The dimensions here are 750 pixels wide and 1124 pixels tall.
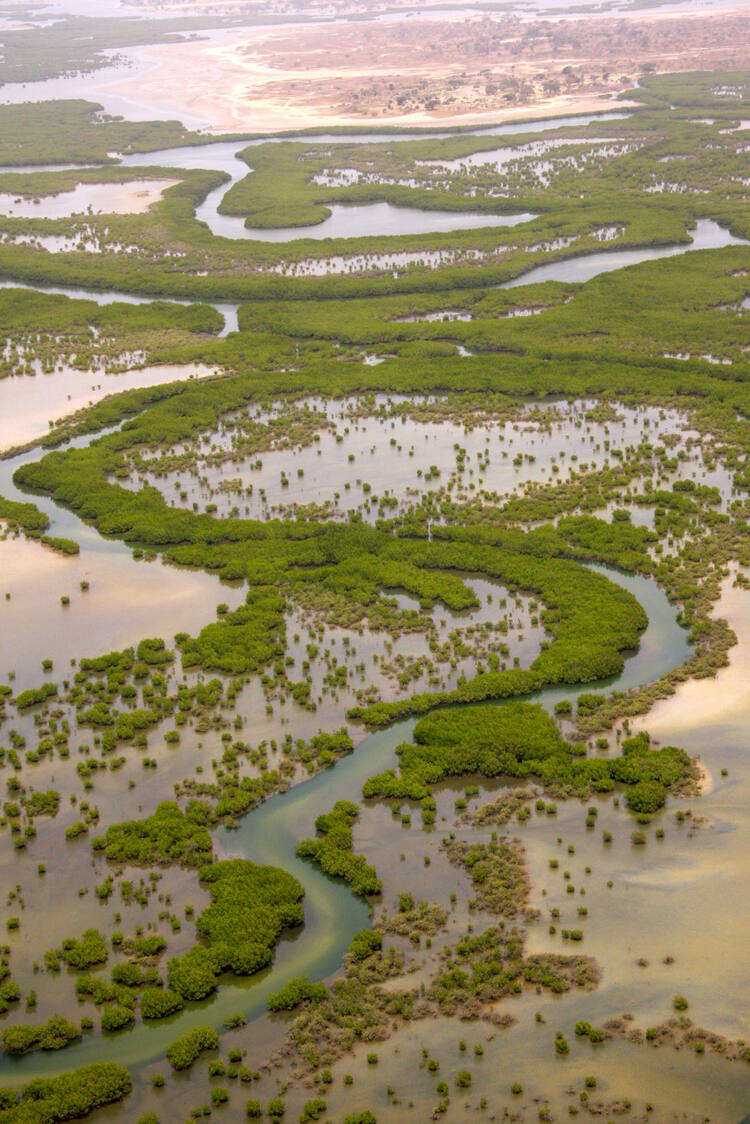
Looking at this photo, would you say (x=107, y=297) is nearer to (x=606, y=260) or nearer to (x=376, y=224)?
(x=376, y=224)

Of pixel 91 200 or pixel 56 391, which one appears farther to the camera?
pixel 91 200

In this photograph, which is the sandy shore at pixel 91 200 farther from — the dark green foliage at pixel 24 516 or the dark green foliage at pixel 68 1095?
the dark green foliage at pixel 68 1095

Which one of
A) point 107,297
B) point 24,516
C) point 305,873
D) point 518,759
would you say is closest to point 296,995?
point 305,873

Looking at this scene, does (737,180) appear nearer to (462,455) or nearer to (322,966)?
(462,455)

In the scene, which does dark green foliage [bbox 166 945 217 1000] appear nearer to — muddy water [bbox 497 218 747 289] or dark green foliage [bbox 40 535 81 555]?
dark green foliage [bbox 40 535 81 555]

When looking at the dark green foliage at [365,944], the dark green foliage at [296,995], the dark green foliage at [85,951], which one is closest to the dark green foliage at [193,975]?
the dark green foliage at [296,995]

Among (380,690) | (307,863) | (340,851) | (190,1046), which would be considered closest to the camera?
(190,1046)
